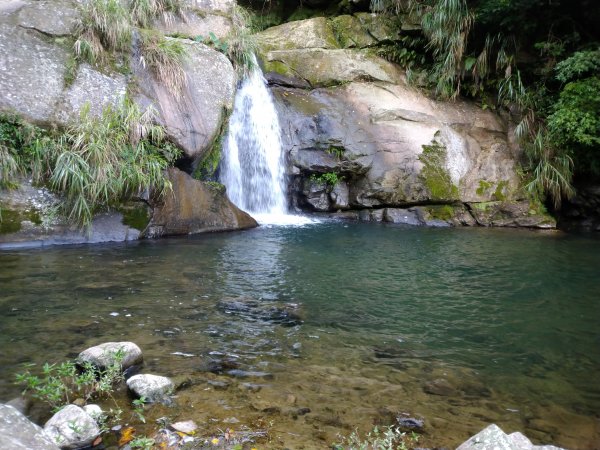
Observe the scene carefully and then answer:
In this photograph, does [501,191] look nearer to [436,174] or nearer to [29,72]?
[436,174]

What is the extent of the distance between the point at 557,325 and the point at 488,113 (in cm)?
895

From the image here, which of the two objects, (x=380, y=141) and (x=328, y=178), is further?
(x=380, y=141)

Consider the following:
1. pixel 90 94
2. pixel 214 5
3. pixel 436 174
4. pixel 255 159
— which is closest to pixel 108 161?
pixel 90 94

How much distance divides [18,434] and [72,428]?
1.26ft

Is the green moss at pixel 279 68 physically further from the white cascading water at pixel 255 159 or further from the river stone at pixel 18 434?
the river stone at pixel 18 434

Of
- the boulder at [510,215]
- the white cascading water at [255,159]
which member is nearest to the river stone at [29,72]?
the white cascading water at [255,159]

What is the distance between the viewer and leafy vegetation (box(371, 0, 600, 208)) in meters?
10.0

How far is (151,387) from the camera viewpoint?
9.85 feet

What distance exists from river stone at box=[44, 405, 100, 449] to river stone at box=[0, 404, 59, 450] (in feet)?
0.74

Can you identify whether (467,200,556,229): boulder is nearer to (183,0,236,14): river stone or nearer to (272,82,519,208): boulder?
(272,82,519,208): boulder

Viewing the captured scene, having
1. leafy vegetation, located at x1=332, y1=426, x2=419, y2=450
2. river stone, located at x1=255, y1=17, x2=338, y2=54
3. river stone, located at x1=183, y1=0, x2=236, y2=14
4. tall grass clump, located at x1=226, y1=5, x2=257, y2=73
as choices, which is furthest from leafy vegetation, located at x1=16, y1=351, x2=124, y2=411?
river stone, located at x1=255, y1=17, x2=338, y2=54

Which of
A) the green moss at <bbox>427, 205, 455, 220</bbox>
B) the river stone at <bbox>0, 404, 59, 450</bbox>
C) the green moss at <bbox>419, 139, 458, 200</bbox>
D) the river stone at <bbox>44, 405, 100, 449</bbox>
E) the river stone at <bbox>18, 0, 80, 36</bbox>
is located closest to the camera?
the river stone at <bbox>0, 404, 59, 450</bbox>

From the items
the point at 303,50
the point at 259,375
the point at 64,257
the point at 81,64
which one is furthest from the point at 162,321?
the point at 303,50

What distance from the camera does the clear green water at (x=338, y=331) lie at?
298 cm
